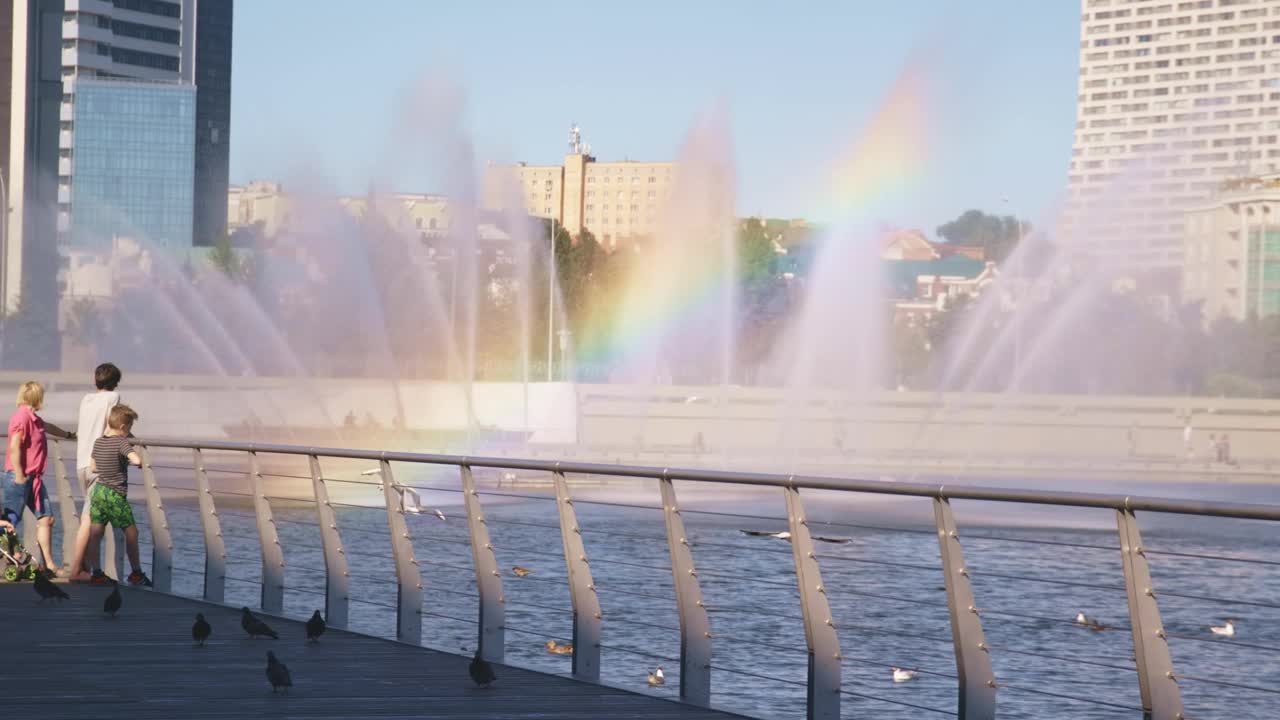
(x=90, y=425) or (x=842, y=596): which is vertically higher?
(x=90, y=425)

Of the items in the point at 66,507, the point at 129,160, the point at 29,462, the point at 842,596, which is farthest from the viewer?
the point at 129,160

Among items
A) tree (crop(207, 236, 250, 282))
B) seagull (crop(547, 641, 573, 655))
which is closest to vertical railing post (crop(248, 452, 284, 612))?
seagull (crop(547, 641, 573, 655))

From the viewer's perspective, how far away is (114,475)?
1284 centimetres

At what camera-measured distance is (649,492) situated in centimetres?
4969

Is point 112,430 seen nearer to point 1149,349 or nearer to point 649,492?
point 649,492

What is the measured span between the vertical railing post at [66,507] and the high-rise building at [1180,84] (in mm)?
130078

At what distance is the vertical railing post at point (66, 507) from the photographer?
14.2 metres

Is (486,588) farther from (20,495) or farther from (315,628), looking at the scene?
(20,495)

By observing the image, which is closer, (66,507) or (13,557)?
(13,557)

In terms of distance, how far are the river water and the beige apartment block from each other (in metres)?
71.6

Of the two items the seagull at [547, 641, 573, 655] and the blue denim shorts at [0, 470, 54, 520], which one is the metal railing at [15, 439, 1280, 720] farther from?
the seagull at [547, 641, 573, 655]

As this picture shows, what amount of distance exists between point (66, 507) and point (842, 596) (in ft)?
51.9

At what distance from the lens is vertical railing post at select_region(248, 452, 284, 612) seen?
1134cm

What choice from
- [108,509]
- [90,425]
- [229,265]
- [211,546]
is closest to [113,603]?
[211,546]
